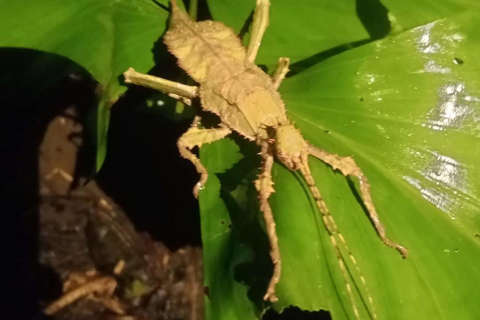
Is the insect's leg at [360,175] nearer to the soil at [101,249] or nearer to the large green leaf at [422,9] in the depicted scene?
A: the large green leaf at [422,9]

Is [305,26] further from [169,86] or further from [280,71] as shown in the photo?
[169,86]

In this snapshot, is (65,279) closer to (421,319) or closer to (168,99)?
(168,99)

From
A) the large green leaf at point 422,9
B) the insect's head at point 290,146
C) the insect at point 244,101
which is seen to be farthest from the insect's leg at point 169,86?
the large green leaf at point 422,9

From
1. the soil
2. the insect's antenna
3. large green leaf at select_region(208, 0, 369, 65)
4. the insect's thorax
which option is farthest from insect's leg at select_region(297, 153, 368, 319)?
the soil

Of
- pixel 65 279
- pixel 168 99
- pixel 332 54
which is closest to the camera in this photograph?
pixel 332 54

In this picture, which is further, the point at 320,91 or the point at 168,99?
the point at 168,99

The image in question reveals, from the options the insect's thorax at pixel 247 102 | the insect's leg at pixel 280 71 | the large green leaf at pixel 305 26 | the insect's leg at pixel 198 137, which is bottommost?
the insect's leg at pixel 198 137

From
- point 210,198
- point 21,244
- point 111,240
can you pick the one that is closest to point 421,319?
point 210,198

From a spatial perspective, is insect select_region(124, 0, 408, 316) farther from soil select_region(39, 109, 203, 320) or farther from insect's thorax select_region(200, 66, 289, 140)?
A: soil select_region(39, 109, 203, 320)

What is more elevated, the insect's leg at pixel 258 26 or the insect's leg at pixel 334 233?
the insect's leg at pixel 258 26
